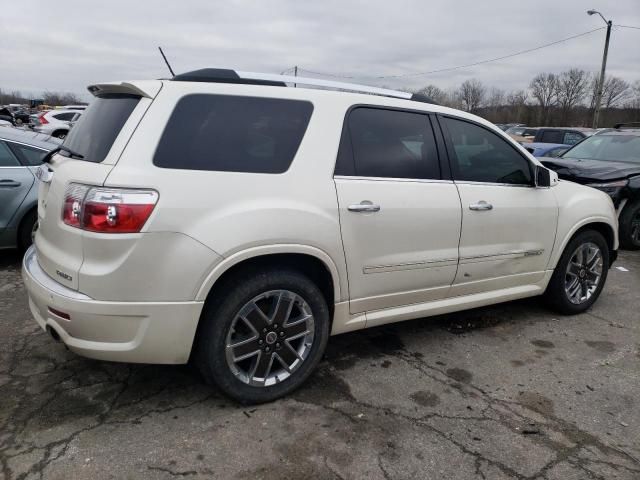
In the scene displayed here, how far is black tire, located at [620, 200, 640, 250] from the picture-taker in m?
7.32

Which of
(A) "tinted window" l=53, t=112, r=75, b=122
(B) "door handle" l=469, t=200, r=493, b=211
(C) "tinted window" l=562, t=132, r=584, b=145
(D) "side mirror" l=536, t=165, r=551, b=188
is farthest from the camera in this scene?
(A) "tinted window" l=53, t=112, r=75, b=122

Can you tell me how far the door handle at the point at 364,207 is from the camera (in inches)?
121

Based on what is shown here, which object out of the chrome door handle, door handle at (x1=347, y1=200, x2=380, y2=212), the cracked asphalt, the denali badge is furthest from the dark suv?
the chrome door handle

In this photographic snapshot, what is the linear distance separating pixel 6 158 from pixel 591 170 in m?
7.32

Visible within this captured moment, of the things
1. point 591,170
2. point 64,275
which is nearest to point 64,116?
point 591,170

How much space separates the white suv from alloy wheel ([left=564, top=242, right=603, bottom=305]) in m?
1.10

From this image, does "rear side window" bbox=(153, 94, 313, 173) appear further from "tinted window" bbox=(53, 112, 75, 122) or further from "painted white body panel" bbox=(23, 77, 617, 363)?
"tinted window" bbox=(53, 112, 75, 122)

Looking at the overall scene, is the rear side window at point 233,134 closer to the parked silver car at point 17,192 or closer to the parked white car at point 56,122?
the parked silver car at point 17,192

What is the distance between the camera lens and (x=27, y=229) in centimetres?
550

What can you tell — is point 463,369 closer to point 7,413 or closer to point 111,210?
point 111,210

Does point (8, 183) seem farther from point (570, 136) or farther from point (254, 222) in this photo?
point (570, 136)

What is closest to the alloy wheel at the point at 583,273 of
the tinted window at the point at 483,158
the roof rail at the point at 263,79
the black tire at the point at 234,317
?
the tinted window at the point at 483,158

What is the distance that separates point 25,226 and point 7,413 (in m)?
3.20

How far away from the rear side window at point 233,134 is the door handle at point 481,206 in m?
1.37
